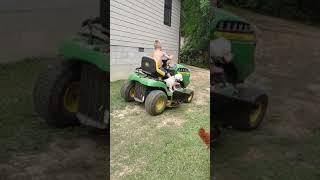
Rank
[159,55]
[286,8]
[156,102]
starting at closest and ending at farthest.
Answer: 1. [286,8]
2. [159,55]
3. [156,102]

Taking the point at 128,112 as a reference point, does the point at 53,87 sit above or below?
above

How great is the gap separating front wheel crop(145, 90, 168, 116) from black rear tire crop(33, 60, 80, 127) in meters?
0.60

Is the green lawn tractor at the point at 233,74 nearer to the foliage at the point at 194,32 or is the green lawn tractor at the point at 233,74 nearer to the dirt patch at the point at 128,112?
the foliage at the point at 194,32

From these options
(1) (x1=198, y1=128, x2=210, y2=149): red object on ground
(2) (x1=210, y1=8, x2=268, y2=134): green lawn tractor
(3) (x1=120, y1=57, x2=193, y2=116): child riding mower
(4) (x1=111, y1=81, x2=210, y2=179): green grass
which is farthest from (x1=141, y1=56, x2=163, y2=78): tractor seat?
(2) (x1=210, y1=8, x2=268, y2=134): green lawn tractor

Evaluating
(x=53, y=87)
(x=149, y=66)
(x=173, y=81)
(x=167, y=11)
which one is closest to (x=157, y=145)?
(x=173, y=81)

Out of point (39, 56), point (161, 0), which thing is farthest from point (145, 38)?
point (39, 56)

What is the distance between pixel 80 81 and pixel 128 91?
1.68 ft

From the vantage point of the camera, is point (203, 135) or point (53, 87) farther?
point (203, 135)

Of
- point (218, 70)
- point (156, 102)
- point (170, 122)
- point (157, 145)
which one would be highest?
point (218, 70)

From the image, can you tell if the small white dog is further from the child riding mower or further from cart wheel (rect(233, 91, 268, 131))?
cart wheel (rect(233, 91, 268, 131))

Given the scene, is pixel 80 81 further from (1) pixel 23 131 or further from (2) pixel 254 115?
(2) pixel 254 115

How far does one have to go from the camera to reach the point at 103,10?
138 centimetres

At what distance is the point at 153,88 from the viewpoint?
195 centimetres

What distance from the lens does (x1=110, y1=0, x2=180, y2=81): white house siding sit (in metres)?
1.71
